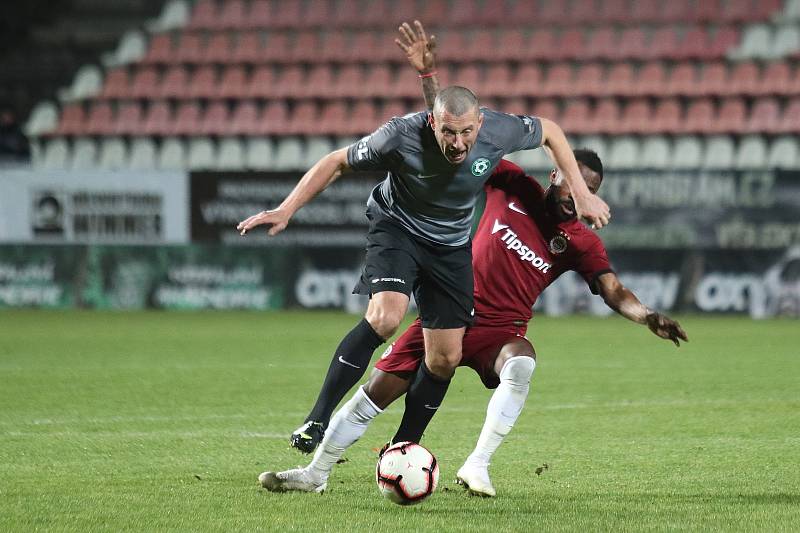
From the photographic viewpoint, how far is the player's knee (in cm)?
533

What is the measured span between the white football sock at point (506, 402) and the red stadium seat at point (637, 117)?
45.2 ft

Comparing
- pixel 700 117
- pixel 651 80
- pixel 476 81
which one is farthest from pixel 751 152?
pixel 476 81

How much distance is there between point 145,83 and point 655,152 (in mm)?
7918

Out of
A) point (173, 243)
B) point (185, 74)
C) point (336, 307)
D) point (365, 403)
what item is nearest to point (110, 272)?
point (173, 243)

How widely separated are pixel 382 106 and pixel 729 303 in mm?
6451

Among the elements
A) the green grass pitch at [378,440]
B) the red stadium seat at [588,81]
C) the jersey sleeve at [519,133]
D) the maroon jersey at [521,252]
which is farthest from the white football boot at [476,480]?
the red stadium seat at [588,81]

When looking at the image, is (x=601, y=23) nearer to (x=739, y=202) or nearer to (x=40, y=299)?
(x=739, y=202)

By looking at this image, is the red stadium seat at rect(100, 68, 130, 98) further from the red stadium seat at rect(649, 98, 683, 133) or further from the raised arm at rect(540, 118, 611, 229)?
Result: the raised arm at rect(540, 118, 611, 229)

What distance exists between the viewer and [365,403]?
526 cm

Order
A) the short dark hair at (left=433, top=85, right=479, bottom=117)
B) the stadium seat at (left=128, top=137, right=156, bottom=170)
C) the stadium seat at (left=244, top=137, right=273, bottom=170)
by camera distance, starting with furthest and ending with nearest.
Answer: the stadium seat at (left=128, top=137, right=156, bottom=170) → the stadium seat at (left=244, top=137, right=273, bottom=170) → the short dark hair at (left=433, top=85, right=479, bottom=117)

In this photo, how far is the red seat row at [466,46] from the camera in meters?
19.9

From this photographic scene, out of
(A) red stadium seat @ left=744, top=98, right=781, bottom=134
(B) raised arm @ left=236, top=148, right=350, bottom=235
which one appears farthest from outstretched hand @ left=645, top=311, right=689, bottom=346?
(A) red stadium seat @ left=744, top=98, right=781, bottom=134

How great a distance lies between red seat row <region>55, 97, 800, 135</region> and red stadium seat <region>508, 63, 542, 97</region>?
0.45ft

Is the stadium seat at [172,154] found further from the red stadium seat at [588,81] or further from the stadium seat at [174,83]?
the red stadium seat at [588,81]
